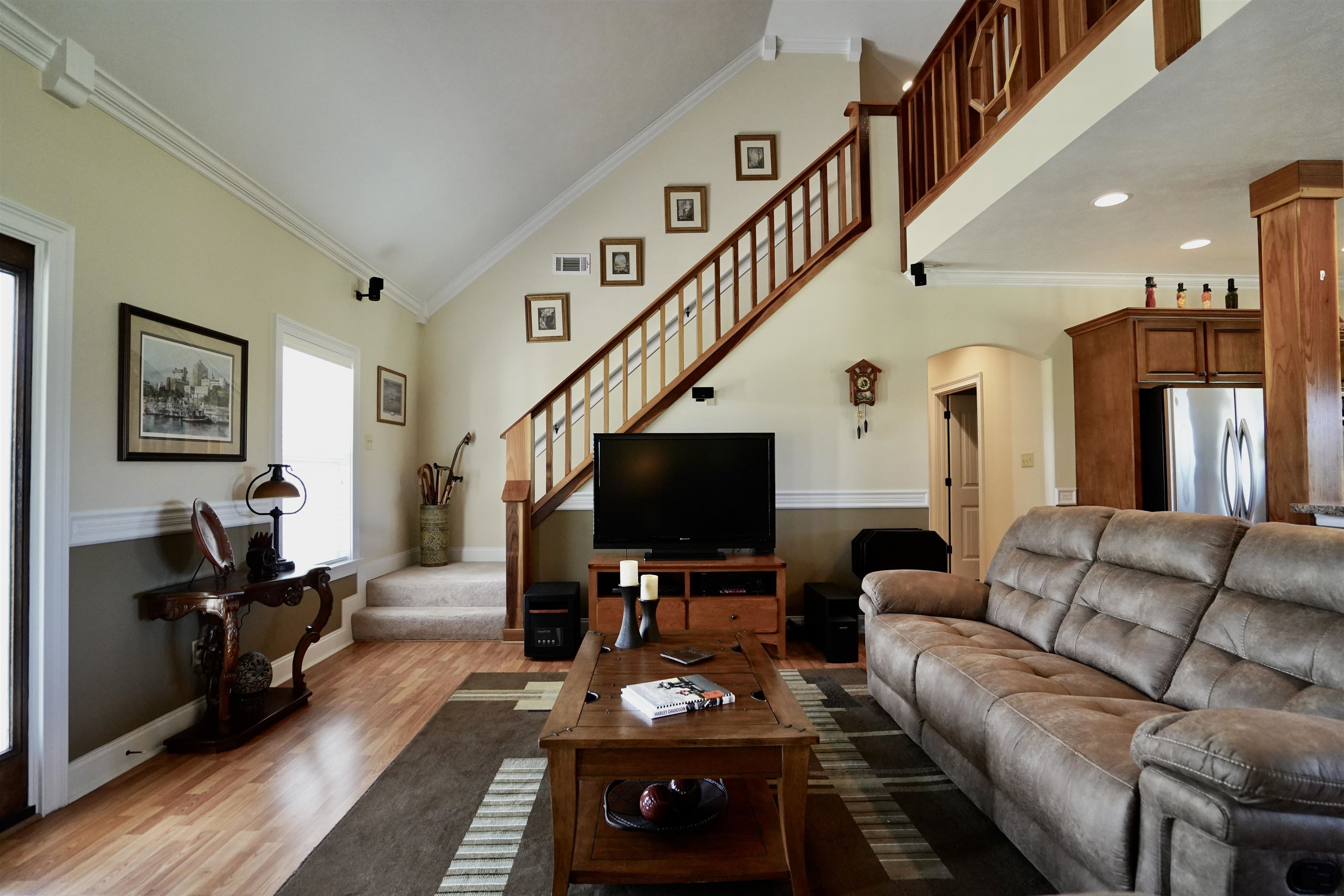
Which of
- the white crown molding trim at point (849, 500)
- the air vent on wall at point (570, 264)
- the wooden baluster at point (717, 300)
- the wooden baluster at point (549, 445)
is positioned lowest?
the white crown molding trim at point (849, 500)

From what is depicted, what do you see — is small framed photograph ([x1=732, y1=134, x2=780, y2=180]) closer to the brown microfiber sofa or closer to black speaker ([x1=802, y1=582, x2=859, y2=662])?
black speaker ([x1=802, y1=582, x2=859, y2=662])

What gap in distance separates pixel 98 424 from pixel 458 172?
108 inches

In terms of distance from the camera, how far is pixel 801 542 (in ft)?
16.0

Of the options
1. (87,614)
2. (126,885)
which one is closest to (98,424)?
(87,614)

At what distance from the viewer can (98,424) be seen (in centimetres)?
261

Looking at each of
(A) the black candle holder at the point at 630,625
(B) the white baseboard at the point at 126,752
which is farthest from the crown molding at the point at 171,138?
(A) the black candle holder at the point at 630,625

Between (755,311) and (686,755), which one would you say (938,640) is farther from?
(755,311)

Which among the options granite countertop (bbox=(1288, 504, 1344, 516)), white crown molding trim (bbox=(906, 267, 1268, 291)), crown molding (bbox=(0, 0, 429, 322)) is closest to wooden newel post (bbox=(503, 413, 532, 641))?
crown molding (bbox=(0, 0, 429, 322))

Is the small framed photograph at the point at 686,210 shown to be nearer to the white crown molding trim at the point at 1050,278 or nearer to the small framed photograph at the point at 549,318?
the small framed photograph at the point at 549,318

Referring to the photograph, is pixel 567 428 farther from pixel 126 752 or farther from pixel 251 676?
pixel 126 752

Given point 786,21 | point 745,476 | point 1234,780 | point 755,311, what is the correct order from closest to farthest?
1. point 1234,780
2. point 745,476
3. point 755,311
4. point 786,21

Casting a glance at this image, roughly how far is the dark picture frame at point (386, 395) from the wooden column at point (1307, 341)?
522cm

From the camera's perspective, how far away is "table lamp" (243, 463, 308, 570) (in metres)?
3.35

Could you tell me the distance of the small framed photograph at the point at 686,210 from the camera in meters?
5.70
